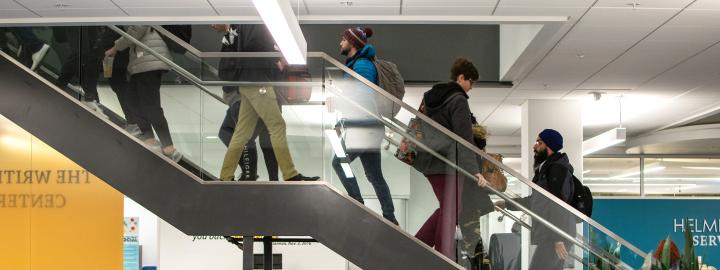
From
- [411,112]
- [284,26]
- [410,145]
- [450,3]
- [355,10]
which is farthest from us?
[355,10]

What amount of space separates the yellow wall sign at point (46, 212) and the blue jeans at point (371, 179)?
11.3 ft

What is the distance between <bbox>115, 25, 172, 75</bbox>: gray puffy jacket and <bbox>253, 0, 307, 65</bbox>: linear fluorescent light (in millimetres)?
1460

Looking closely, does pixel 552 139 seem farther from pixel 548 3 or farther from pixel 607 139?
pixel 607 139

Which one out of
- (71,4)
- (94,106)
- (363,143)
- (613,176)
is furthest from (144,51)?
(613,176)

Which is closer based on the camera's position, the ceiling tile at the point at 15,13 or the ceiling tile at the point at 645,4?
the ceiling tile at the point at 645,4

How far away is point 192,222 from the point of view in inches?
218

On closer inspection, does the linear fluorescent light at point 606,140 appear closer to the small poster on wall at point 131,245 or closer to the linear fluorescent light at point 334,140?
the linear fluorescent light at point 334,140

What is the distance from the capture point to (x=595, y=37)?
766cm

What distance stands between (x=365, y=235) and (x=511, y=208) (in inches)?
39.0

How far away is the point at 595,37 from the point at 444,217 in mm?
2953

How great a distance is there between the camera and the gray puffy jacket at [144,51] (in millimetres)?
5719

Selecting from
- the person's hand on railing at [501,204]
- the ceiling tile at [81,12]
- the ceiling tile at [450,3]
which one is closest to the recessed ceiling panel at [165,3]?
the ceiling tile at [81,12]

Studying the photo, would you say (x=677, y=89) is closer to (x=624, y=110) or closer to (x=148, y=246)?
(x=624, y=110)

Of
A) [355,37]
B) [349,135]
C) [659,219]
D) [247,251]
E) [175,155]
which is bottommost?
[659,219]
